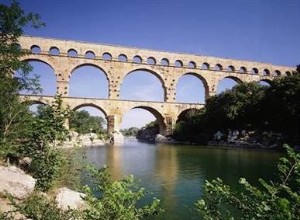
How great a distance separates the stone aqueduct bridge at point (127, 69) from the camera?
1721 inches

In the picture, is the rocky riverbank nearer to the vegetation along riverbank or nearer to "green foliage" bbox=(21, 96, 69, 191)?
the vegetation along riverbank

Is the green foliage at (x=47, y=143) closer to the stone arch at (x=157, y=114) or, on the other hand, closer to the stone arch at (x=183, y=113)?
the stone arch at (x=157, y=114)

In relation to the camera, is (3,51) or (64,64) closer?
(3,51)

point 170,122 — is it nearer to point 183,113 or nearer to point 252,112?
point 183,113

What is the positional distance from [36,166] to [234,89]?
3355 centimetres

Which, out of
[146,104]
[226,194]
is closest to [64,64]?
[146,104]

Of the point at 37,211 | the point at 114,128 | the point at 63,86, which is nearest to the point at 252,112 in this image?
the point at 114,128

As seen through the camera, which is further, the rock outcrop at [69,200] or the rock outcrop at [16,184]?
the rock outcrop at [69,200]

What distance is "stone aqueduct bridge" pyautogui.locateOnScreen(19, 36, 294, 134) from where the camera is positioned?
4372cm

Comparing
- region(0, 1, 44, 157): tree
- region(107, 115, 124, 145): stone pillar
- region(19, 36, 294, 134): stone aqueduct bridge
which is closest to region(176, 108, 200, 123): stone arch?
region(19, 36, 294, 134): stone aqueduct bridge

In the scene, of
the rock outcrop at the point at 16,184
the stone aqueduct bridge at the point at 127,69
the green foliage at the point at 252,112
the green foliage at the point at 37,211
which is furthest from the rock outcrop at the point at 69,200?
the stone aqueduct bridge at the point at 127,69

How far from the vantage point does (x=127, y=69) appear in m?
47.1

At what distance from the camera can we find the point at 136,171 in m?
16.2

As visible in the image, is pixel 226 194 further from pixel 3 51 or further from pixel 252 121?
pixel 252 121
